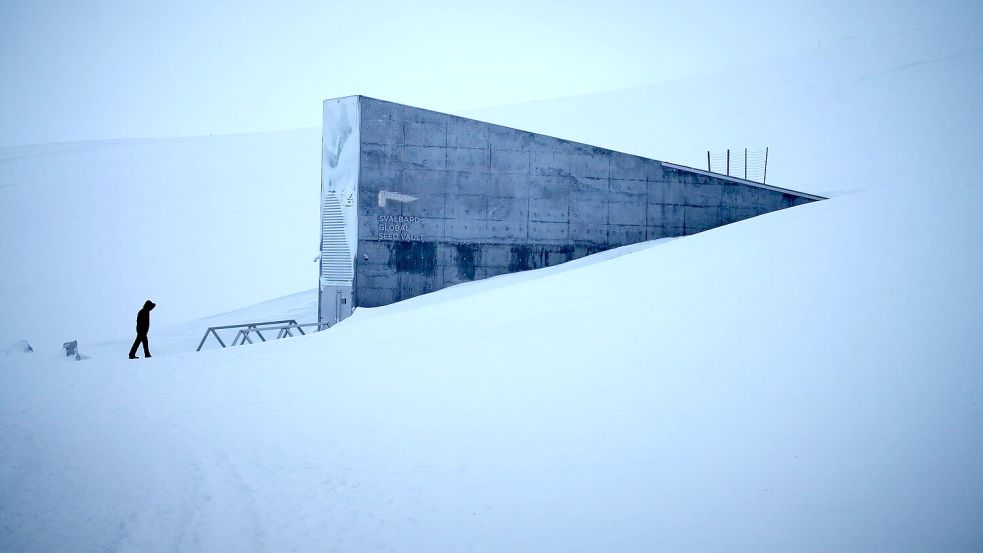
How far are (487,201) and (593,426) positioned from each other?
1159 cm

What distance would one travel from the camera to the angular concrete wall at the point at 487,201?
1786 centimetres

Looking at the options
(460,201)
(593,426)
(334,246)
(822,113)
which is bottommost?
(593,426)

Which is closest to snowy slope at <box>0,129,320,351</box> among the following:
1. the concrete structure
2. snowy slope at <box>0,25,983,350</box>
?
snowy slope at <box>0,25,983,350</box>

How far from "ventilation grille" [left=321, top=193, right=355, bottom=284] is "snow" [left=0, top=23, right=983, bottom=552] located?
2.09 meters

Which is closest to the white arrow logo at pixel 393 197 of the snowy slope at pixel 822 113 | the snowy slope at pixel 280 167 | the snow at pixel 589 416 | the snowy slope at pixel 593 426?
the snow at pixel 589 416

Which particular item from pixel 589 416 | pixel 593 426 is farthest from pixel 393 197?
pixel 593 426

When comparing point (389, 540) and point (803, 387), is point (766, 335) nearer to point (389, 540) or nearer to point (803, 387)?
point (803, 387)

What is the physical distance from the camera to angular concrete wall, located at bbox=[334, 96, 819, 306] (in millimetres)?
17859

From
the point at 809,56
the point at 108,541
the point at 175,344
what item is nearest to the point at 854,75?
the point at 809,56

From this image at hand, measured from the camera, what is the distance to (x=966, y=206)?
11.1 metres

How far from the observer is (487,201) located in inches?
725

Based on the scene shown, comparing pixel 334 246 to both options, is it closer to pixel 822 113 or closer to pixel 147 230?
pixel 147 230

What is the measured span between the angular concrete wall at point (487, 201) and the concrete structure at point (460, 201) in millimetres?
25

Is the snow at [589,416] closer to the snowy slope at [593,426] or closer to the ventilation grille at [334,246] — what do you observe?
the snowy slope at [593,426]
